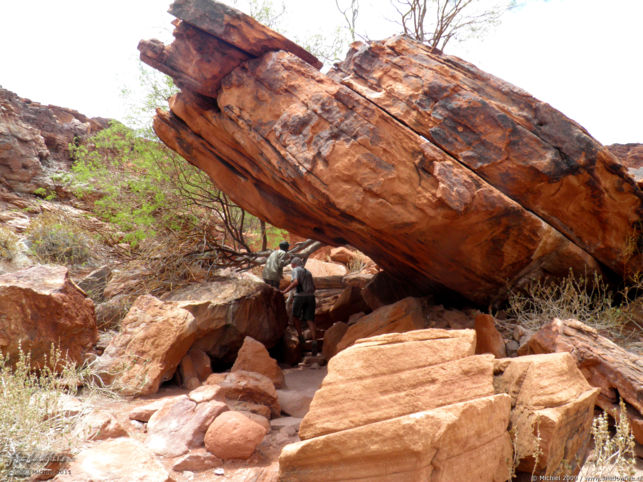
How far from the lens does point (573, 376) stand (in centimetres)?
320

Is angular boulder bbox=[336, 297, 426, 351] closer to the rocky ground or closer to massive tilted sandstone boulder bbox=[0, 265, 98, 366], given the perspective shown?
the rocky ground

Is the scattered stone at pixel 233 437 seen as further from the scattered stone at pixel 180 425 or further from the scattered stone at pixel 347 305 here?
the scattered stone at pixel 347 305

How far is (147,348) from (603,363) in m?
5.00

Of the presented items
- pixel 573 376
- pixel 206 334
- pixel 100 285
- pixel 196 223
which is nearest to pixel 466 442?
pixel 573 376

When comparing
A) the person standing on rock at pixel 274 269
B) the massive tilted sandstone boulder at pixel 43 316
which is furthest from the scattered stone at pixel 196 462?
the person standing on rock at pixel 274 269

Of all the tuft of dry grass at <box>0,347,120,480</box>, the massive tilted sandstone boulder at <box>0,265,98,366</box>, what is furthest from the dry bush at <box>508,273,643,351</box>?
the massive tilted sandstone boulder at <box>0,265,98,366</box>

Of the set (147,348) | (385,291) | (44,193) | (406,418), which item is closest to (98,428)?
(147,348)

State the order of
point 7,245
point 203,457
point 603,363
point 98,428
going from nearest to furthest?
1. point 98,428
2. point 203,457
3. point 603,363
4. point 7,245

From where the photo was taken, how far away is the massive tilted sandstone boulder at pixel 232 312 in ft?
20.7

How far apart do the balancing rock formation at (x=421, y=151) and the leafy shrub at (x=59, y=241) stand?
26.5 feet

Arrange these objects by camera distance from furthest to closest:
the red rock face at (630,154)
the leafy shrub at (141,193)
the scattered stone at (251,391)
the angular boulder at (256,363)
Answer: the red rock face at (630,154) < the leafy shrub at (141,193) < the angular boulder at (256,363) < the scattered stone at (251,391)

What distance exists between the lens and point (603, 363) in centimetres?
379

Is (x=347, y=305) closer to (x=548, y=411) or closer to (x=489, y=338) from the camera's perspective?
(x=489, y=338)

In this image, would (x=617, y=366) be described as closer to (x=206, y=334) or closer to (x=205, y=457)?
(x=205, y=457)
